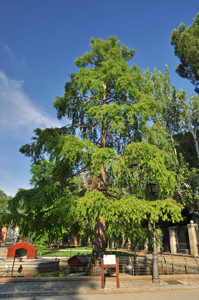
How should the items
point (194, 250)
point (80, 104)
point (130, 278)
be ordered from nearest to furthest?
point (130, 278) → point (80, 104) → point (194, 250)

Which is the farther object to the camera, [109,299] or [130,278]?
[130,278]

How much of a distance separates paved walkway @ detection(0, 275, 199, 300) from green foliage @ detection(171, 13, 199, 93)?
2279cm

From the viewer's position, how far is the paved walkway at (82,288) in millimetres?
6371

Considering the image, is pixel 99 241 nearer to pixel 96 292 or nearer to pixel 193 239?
pixel 96 292

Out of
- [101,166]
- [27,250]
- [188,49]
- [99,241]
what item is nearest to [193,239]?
[99,241]

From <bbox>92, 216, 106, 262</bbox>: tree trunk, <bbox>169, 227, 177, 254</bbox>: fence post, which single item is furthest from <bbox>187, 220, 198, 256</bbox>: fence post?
<bbox>92, 216, 106, 262</bbox>: tree trunk

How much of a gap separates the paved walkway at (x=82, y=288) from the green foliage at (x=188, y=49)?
74.8ft

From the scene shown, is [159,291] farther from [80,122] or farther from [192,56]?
[192,56]

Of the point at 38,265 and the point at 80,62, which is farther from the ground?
the point at 80,62

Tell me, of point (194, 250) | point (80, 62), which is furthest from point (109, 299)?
point (194, 250)

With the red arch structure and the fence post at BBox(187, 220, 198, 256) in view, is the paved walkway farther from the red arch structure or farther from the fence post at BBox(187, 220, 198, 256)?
the fence post at BBox(187, 220, 198, 256)

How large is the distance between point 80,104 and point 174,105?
14.7 m

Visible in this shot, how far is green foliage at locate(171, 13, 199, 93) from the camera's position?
2347 cm

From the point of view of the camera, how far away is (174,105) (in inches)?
914
